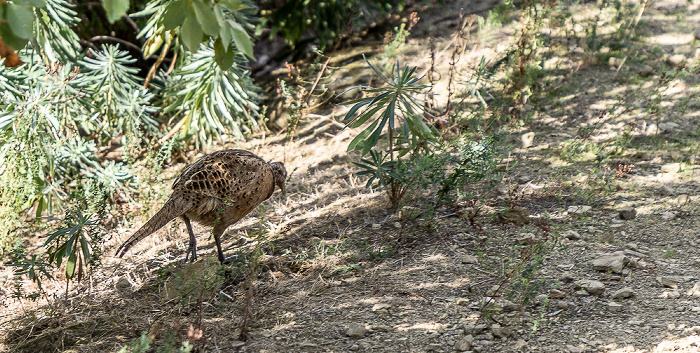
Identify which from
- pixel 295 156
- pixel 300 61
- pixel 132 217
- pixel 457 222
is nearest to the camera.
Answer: pixel 457 222

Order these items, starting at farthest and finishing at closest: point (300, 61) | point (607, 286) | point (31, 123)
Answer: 1. point (300, 61)
2. point (31, 123)
3. point (607, 286)

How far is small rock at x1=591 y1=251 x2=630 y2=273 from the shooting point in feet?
12.1

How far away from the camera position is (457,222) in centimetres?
454

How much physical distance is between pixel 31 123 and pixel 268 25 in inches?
143

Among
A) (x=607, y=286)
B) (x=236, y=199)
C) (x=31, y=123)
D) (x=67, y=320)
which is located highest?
(x=31, y=123)

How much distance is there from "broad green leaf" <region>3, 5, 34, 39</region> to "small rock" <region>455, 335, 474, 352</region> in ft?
8.11

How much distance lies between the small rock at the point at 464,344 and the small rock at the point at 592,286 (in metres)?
0.87

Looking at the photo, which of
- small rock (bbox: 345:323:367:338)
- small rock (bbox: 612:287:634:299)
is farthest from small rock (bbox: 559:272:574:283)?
small rock (bbox: 345:323:367:338)

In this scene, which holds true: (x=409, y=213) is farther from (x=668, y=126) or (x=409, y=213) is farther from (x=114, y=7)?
(x=114, y=7)

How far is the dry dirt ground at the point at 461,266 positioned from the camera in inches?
131

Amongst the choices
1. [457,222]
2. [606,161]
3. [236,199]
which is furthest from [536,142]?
[236,199]

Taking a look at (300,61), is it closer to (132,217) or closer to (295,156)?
(295,156)

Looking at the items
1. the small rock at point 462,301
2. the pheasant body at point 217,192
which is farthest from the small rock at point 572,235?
the pheasant body at point 217,192

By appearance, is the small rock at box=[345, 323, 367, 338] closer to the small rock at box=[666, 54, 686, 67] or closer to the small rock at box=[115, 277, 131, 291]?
the small rock at box=[115, 277, 131, 291]
